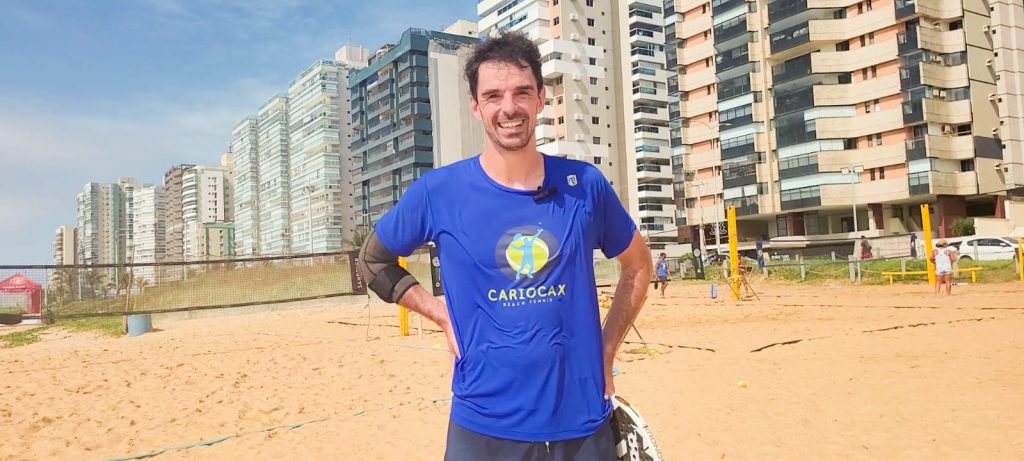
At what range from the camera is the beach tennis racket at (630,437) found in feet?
7.23

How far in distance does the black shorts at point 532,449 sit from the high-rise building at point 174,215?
179299mm

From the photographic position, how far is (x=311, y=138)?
11212cm

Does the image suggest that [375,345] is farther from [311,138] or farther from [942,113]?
[311,138]

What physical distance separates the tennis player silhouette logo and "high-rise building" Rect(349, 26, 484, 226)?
8033 centimetres

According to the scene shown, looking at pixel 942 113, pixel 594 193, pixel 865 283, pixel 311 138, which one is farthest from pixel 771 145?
pixel 311 138

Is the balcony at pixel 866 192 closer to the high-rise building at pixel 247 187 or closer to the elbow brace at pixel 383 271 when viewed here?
the elbow brace at pixel 383 271

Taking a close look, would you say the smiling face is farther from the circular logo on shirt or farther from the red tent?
the red tent

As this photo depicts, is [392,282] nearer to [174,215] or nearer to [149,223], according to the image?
[174,215]

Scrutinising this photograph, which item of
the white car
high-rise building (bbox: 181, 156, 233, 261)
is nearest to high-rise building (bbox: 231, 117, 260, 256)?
high-rise building (bbox: 181, 156, 233, 261)

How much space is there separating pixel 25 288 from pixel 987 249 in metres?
38.9

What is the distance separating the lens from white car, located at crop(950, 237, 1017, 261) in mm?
30000

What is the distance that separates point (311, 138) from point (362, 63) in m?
19.0

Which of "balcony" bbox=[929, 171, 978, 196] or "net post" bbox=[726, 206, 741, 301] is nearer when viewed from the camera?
"net post" bbox=[726, 206, 741, 301]

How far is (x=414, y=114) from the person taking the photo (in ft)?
278
